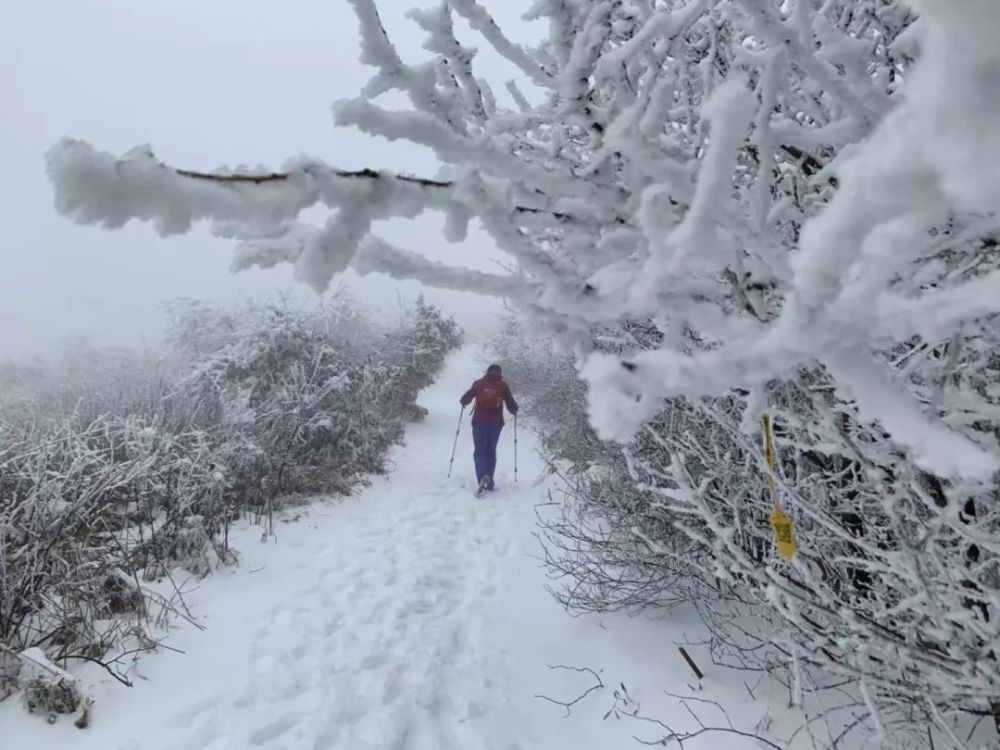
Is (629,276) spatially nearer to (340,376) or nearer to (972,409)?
(972,409)

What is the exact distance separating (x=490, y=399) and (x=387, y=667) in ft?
16.6

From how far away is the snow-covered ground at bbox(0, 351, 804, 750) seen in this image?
2529 mm

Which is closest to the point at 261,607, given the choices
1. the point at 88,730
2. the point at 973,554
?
the point at 88,730

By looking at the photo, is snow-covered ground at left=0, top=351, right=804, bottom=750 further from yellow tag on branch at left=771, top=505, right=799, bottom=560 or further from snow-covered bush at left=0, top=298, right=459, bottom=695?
A: yellow tag on branch at left=771, top=505, right=799, bottom=560

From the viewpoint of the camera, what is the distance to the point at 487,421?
784 centimetres

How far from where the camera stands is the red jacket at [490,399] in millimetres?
7898

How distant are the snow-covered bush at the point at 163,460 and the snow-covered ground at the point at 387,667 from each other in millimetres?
356

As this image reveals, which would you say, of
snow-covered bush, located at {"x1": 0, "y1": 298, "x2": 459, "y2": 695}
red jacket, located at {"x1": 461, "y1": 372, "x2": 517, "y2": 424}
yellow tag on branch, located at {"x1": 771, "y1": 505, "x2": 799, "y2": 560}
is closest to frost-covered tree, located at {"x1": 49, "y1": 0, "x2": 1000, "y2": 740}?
yellow tag on branch, located at {"x1": 771, "y1": 505, "x2": 799, "y2": 560}

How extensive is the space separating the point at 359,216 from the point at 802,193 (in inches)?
60.5

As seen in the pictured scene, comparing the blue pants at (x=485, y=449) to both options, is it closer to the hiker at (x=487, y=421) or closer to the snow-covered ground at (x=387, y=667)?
the hiker at (x=487, y=421)

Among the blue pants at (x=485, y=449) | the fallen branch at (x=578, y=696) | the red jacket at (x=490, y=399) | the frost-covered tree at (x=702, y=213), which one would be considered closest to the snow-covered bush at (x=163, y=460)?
the blue pants at (x=485, y=449)

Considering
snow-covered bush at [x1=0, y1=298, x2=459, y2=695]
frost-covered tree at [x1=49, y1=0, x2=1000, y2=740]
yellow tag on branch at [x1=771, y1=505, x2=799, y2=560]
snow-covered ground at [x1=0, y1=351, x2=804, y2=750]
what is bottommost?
snow-covered ground at [x1=0, y1=351, x2=804, y2=750]

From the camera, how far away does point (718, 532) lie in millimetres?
1443

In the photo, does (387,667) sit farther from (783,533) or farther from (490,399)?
(490,399)
